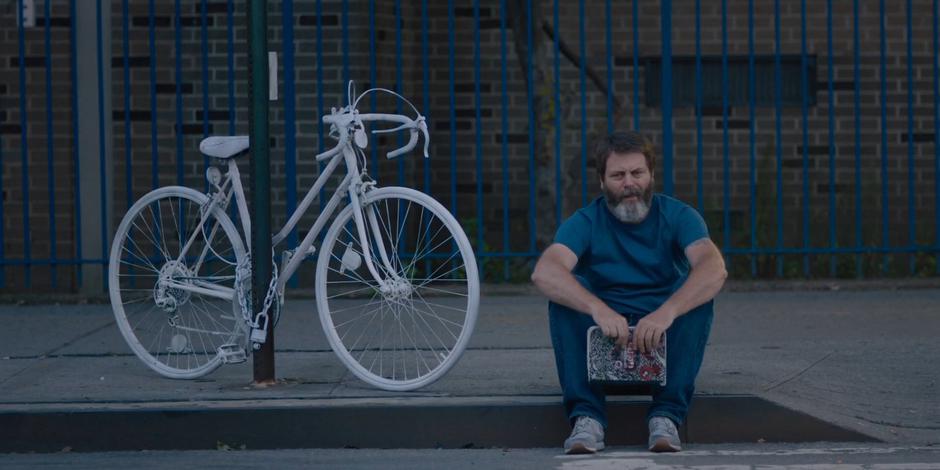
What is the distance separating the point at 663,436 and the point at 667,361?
26cm

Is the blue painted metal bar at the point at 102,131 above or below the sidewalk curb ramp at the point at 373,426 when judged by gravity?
above

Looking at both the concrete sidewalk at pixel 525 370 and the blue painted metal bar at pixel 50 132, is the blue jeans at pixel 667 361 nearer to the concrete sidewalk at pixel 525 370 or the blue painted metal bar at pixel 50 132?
the concrete sidewalk at pixel 525 370

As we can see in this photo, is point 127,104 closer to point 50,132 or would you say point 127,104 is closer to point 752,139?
point 50,132

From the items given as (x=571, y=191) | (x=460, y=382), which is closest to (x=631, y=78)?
(x=571, y=191)

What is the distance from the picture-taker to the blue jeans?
212 inches

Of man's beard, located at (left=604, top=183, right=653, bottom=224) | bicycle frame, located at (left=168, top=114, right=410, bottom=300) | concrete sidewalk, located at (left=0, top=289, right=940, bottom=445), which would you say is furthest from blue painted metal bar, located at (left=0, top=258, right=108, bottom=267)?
man's beard, located at (left=604, top=183, right=653, bottom=224)

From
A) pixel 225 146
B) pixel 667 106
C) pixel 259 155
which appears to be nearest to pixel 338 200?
pixel 259 155

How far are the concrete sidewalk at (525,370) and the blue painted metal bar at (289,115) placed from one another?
0.96 m

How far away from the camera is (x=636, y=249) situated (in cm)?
559

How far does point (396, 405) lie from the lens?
18.7 feet

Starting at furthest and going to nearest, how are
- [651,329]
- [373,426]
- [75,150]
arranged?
[75,150], [373,426], [651,329]

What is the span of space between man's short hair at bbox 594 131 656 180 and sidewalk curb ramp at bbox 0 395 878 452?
876mm

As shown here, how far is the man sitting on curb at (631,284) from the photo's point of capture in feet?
17.6

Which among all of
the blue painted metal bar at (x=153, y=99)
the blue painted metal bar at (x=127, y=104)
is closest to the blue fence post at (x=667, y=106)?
the blue painted metal bar at (x=153, y=99)
